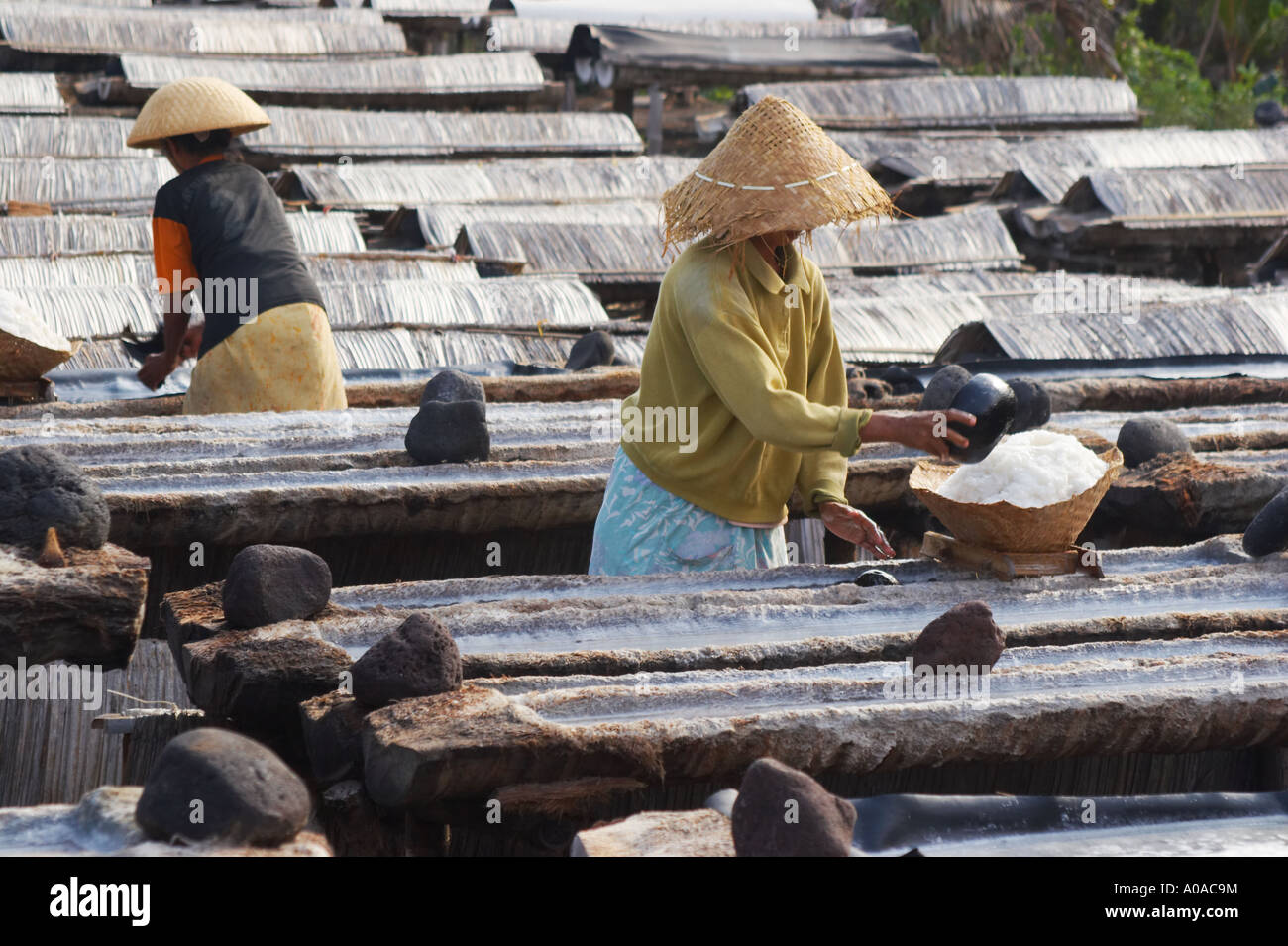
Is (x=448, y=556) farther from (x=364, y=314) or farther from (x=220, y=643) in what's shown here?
(x=364, y=314)

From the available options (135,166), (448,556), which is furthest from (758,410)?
(135,166)

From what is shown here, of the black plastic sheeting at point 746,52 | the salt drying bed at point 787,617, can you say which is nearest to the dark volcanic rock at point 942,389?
the salt drying bed at point 787,617

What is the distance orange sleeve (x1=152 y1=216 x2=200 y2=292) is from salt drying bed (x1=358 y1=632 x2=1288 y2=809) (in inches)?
106

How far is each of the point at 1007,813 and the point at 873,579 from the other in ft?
3.45

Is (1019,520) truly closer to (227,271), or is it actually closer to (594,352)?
(227,271)

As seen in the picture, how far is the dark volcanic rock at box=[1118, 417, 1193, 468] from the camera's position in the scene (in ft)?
15.2

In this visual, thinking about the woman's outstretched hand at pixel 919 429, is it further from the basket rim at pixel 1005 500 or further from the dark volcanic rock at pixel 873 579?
the dark volcanic rock at pixel 873 579

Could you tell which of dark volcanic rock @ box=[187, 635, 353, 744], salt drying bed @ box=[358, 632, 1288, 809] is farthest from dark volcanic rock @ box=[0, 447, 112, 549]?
salt drying bed @ box=[358, 632, 1288, 809]

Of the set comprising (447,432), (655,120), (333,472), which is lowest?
(333,472)

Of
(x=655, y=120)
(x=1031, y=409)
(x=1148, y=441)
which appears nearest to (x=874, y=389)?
(x=1031, y=409)

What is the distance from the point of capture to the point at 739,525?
3625 mm

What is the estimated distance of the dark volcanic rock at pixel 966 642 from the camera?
291cm

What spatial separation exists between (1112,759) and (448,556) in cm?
218

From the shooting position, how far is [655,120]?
42.6 ft
